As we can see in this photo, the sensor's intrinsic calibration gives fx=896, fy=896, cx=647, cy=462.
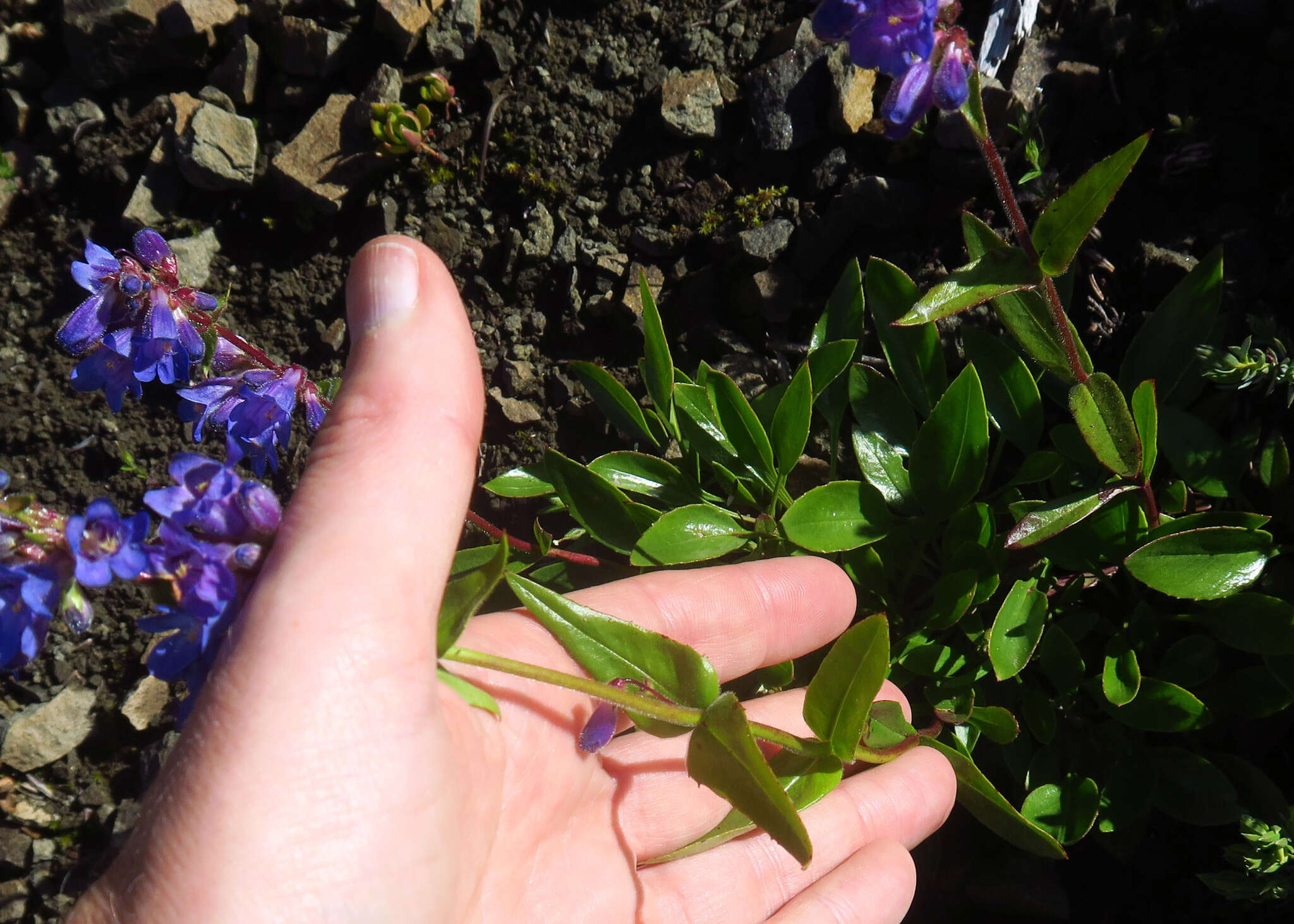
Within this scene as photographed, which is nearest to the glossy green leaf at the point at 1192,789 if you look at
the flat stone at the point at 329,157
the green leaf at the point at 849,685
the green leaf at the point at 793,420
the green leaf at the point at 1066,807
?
the green leaf at the point at 1066,807

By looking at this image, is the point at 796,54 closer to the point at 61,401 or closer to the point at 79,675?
the point at 61,401

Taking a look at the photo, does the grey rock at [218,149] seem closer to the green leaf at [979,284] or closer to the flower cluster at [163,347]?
the flower cluster at [163,347]

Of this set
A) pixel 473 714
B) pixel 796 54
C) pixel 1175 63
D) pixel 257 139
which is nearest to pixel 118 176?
pixel 257 139

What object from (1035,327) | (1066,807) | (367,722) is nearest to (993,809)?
(1066,807)

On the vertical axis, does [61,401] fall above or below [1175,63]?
below

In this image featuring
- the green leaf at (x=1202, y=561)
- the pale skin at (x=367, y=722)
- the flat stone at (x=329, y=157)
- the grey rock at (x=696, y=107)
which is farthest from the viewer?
the flat stone at (x=329, y=157)

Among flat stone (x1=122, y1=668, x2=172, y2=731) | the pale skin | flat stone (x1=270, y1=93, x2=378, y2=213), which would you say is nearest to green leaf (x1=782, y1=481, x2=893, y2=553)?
the pale skin

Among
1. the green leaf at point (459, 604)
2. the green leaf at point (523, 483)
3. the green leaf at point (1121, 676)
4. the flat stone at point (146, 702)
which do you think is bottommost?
the flat stone at point (146, 702)
